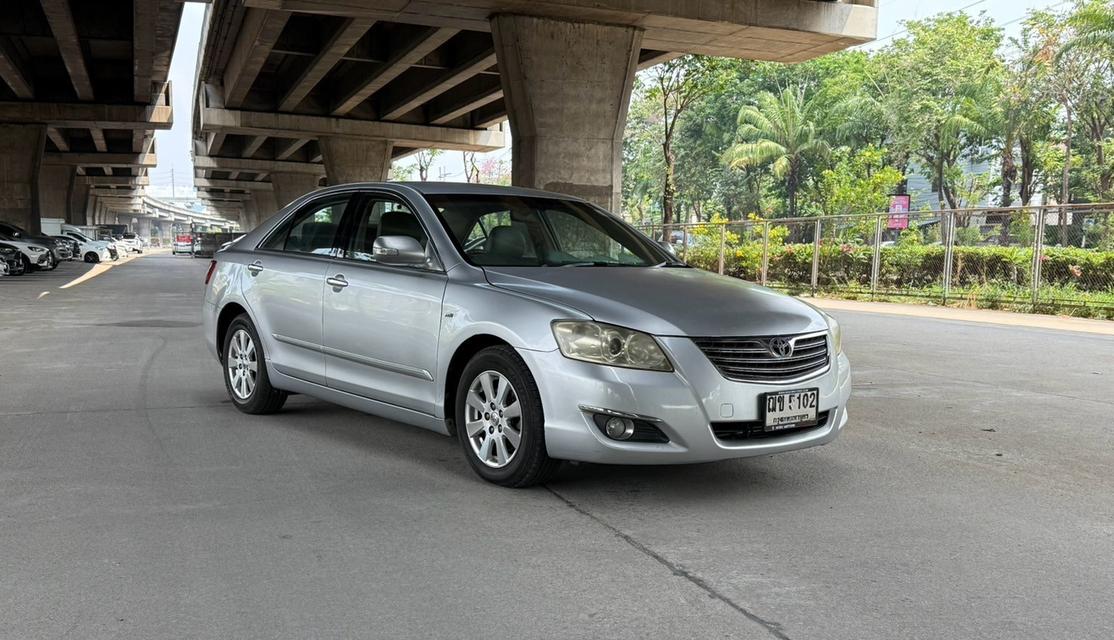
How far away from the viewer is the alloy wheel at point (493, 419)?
16.4 feet

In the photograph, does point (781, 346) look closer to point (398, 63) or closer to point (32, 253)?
point (398, 63)

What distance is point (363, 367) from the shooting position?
19.4 ft

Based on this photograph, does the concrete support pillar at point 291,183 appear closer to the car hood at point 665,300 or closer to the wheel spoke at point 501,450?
the car hood at point 665,300

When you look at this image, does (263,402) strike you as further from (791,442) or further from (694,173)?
(694,173)

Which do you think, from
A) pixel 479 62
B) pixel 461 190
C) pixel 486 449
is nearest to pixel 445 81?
pixel 479 62

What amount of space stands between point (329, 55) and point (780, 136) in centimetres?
3793

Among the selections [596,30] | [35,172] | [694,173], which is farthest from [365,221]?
[694,173]

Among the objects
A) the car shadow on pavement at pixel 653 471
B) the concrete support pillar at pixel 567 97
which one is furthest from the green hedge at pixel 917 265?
the car shadow on pavement at pixel 653 471

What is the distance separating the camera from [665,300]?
4992 millimetres

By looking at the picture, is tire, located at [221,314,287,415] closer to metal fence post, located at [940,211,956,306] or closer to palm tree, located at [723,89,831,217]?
metal fence post, located at [940,211,956,306]

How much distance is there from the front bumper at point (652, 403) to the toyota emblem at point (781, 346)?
180 millimetres

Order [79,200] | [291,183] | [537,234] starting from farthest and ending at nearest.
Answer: [79,200] → [291,183] → [537,234]

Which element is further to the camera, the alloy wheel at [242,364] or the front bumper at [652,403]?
the alloy wheel at [242,364]

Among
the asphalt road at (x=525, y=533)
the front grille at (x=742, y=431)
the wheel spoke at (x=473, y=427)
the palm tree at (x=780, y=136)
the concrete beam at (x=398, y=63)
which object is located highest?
the palm tree at (x=780, y=136)
